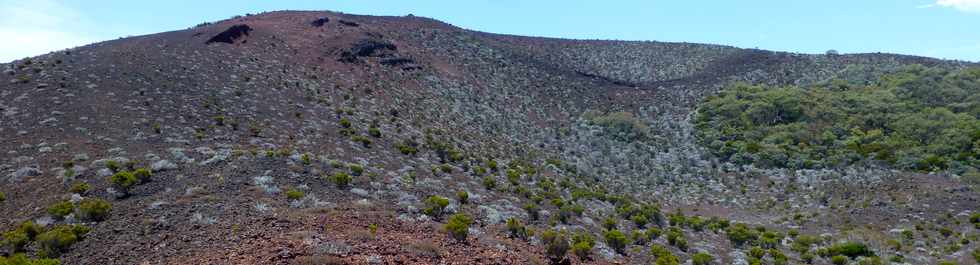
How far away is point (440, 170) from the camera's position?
26219 millimetres

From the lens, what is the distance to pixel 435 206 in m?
19.5

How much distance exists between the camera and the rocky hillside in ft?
49.8

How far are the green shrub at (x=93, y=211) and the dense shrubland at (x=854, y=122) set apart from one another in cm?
3661

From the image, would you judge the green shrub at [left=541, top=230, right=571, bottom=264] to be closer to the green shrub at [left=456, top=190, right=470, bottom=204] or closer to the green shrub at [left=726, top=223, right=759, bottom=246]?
the green shrub at [left=456, top=190, right=470, bottom=204]

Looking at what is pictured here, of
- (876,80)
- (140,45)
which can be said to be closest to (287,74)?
(140,45)

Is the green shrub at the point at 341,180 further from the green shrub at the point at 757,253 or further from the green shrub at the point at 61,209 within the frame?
the green shrub at the point at 757,253

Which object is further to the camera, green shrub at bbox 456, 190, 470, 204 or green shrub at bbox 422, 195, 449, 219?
green shrub at bbox 456, 190, 470, 204

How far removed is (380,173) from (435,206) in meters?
4.64

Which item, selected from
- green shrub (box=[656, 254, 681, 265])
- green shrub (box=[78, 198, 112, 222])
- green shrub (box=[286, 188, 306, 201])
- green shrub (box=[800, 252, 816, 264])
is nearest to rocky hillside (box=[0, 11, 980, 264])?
green shrub (box=[78, 198, 112, 222])

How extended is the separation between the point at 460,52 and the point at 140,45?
2733 cm

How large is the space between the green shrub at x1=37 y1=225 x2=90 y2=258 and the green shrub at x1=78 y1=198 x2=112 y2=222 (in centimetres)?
104

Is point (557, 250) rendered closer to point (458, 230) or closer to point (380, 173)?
point (458, 230)

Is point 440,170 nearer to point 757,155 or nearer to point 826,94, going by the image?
point 757,155

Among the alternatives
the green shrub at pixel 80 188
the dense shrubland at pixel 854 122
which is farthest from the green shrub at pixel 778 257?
the green shrub at pixel 80 188
